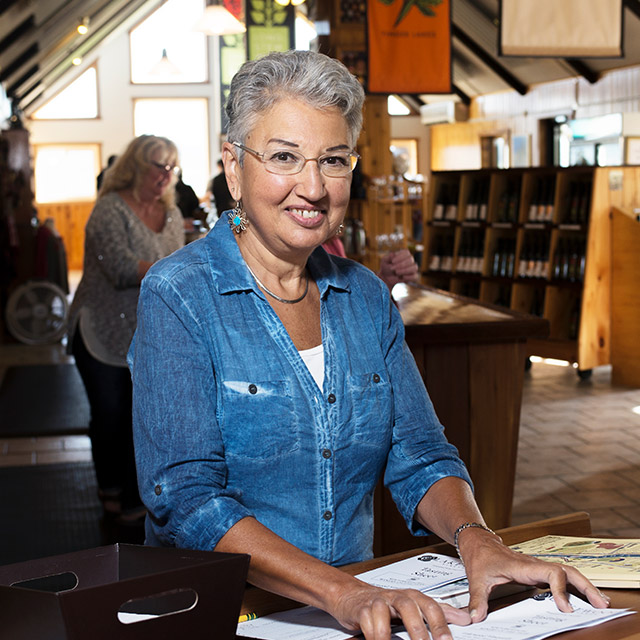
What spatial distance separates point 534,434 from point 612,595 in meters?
4.95

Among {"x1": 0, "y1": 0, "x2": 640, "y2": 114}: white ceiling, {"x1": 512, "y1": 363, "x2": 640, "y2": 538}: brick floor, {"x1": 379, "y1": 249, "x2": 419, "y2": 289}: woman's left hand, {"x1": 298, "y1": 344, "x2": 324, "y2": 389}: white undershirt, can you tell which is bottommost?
{"x1": 512, "y1": 363, "x2": 640, "y2": 538}: brick floor

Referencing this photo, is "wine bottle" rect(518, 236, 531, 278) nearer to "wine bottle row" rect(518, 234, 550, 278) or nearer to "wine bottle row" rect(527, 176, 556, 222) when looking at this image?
"wine bottle row" rect(518, 234, 550, 278)

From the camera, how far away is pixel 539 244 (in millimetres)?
8375

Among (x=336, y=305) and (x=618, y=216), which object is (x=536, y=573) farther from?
(x=618, y=216)

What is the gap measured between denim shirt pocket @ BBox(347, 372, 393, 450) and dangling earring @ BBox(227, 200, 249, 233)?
0.34 meters

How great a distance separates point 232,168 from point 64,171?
64.0ft

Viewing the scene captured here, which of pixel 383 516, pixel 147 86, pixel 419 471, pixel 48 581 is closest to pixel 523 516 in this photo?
pixel 383 516

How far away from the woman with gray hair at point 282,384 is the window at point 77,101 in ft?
64.1

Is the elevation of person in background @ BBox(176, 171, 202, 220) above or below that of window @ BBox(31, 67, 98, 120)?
below

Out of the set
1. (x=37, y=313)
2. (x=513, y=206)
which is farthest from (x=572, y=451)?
(x=37, y=313)

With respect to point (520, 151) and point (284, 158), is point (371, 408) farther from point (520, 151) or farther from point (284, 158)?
point (520, 151)

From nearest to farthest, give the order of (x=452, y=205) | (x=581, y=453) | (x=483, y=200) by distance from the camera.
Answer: (x=581, y=453) < (x=483, y=200) < (x=452, y=205)

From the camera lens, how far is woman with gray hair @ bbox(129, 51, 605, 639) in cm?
145

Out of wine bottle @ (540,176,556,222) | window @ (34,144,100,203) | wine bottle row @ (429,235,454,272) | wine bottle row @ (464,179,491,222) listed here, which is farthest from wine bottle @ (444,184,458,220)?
window @ (34,144,100,203)
